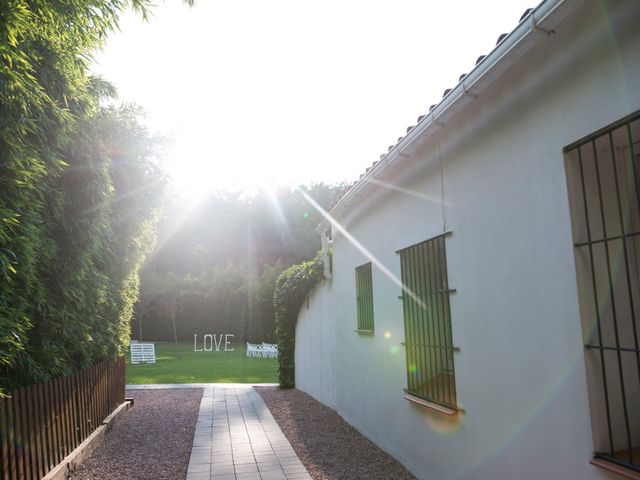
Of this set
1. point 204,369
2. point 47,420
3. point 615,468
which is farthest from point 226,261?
point 615,468

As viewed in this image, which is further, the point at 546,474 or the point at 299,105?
the point at 299,105

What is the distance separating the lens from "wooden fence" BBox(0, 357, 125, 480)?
13.8 ft

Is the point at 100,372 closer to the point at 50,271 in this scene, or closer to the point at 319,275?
the point at 50,271

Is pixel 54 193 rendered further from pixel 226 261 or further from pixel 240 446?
pixel 226 261

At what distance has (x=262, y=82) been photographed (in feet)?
20.2

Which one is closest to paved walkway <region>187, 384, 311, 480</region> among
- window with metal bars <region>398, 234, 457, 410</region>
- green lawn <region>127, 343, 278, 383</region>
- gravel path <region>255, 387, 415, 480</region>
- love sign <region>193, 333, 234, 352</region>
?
gravel path <region>255, 387, 415, 480</region>

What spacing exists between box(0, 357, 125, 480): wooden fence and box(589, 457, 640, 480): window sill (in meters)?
4.27

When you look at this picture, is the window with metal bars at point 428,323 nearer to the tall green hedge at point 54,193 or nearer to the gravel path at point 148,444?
the gravel path at point 148,444

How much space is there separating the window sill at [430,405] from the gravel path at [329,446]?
2.64 feet

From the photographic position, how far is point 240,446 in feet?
21.3

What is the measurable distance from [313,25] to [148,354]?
55.9 ft

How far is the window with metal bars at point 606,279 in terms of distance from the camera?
2725mm

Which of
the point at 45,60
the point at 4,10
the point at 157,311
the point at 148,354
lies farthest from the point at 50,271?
the point at 157,311

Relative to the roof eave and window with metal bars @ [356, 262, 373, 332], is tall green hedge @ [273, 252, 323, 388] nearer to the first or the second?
window with metal bars @ [356, 262, 373, 332]
